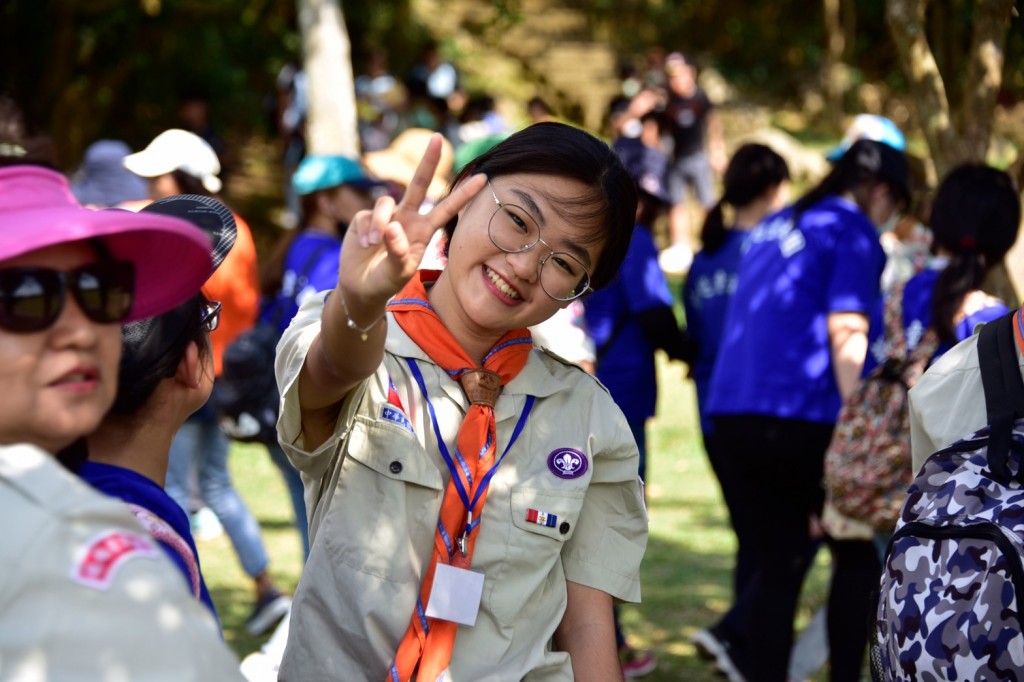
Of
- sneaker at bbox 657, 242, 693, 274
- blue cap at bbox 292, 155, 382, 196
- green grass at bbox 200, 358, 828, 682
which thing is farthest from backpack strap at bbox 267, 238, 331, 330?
sneaker at bbox 657, 242, 693, 274

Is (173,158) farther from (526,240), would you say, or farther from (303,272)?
(526,240)

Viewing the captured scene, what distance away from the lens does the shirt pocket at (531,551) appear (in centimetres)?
256

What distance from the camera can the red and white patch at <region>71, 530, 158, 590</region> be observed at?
4.87 feet

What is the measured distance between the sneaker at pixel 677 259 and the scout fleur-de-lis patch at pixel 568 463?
40.4 feet

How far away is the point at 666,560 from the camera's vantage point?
25.5 feet

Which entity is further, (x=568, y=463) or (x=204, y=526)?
(x=204, y=526)

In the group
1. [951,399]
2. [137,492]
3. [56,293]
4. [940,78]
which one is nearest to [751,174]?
[940,78]

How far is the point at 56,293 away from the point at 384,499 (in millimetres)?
964

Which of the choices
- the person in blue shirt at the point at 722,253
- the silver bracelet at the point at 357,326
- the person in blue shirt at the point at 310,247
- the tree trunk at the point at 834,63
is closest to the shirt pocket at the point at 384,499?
the silver bracelet at the point at 357,326

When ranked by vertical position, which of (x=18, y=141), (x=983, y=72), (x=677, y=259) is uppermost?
(x=677, y=259)

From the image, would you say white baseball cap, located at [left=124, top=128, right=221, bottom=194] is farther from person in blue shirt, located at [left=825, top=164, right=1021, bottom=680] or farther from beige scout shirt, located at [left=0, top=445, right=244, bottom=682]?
beige scout shirt, located at [left=0, top=445, right=244, bottom=682]

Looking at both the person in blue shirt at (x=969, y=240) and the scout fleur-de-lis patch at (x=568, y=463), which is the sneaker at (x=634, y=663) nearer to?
the person in blue shirt at (x=969, y=240)

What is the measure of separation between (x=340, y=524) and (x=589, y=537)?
52cm

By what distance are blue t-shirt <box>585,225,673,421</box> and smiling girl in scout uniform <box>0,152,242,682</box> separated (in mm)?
3948
